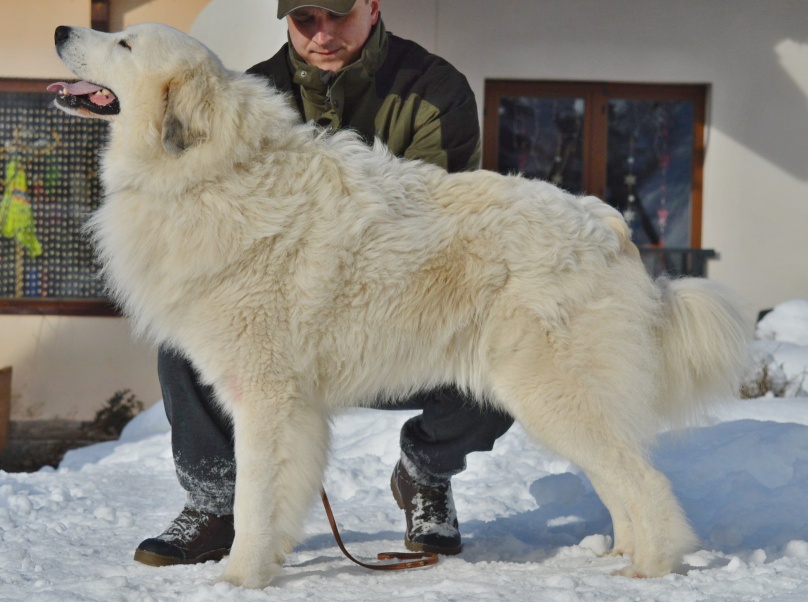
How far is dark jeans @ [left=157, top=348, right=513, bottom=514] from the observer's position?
3127 mm

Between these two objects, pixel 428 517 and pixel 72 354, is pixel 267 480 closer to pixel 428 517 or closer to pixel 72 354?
pixel 428 517

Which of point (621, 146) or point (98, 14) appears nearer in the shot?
point (98, 14)

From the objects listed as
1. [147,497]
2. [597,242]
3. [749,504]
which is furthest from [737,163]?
[147,497]

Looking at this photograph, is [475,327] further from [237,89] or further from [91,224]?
[91,224]

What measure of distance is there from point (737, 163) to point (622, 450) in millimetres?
5047

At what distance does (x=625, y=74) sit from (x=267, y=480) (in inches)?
212

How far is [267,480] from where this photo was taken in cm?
276

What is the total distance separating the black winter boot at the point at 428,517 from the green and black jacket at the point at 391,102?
1.19m

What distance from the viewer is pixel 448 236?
114 inches

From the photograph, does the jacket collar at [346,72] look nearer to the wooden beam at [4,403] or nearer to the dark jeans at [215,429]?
the dark jeans at [215,429]

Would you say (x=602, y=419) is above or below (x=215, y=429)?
above

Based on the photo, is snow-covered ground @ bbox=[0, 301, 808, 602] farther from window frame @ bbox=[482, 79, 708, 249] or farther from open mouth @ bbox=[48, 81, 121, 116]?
window frame @ bbox=[482, 79, 708, 249]

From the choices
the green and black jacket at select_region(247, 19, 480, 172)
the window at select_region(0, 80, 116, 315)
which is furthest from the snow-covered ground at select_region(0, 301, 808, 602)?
the window at select_region(0, 80, 116, 315)

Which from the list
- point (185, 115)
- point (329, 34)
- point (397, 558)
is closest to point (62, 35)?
point (185, 115)
